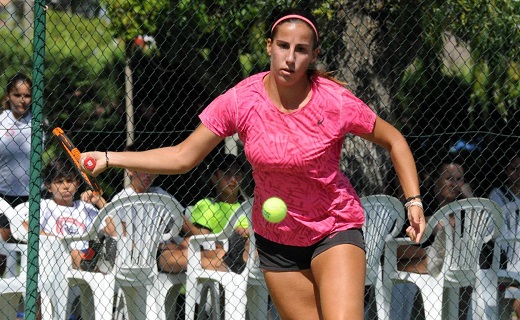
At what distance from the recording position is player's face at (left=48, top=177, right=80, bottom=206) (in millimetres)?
6266

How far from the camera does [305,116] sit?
3.90 metres

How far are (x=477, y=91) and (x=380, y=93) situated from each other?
0.85m

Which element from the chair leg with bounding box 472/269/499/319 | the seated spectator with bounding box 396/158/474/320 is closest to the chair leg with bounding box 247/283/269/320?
the seated spectator with bounding box 396/158/474/320

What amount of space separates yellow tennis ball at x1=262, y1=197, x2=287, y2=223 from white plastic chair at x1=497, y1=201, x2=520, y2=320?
2993 millimetres

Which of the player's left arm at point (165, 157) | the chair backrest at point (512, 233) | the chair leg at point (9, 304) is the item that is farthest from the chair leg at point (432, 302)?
the player's left arm at point (165, 157)

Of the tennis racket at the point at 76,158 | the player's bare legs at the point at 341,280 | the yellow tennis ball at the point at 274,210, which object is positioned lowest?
the player's bare legs at the point at 341,280

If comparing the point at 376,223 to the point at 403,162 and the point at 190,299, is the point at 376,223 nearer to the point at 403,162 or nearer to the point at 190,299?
the point at 190,299

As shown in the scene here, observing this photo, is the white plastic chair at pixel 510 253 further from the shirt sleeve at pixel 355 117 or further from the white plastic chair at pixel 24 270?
the white plastic chair at pixel 24 270

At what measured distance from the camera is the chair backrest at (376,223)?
615 cm

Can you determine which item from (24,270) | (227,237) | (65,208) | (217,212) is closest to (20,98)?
(65,208)

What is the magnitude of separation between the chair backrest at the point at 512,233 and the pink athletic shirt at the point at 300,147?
110 inches

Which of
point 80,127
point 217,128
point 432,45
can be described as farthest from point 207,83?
point 217,128

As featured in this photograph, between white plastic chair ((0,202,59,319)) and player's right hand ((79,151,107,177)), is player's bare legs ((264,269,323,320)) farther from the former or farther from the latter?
white plastic chair ((0,202,59,319))

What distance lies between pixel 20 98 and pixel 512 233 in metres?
3.37
